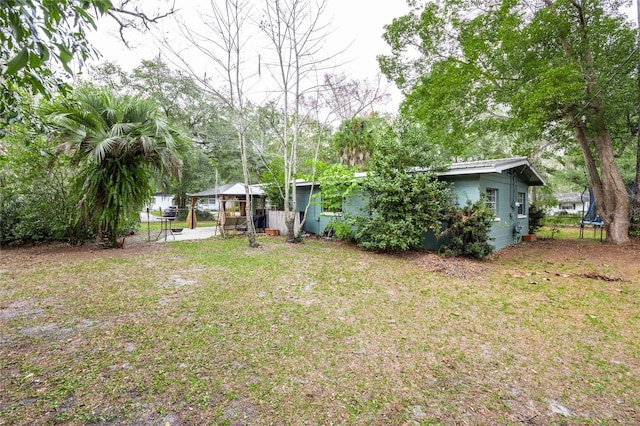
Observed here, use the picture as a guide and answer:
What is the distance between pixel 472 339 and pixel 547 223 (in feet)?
68.7

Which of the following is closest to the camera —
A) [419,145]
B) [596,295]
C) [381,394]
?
[381,394]

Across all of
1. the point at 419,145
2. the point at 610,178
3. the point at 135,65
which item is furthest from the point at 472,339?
the point at 135,65

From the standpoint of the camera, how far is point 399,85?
36.9ft

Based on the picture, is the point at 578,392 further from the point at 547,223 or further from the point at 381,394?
the point at 547,223

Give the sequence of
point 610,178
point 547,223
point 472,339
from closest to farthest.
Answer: point 472,339, point 610,178, point 547,223

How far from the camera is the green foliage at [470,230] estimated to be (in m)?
6.94

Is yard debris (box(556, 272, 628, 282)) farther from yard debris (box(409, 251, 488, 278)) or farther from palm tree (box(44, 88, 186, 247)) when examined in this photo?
palm tree (box(44, 88, 186, 247))

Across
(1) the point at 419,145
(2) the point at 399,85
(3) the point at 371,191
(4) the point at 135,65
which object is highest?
(4) the point at 135,65

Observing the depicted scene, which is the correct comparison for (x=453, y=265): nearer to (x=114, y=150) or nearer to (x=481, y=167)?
(x=481, y=167)

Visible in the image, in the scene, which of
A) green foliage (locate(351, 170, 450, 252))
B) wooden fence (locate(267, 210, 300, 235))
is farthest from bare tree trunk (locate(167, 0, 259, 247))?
green foliage (locate(351, 170, 450, 252))

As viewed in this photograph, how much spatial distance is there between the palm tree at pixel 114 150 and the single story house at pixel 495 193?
455cm

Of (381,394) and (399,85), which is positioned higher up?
(399,85)

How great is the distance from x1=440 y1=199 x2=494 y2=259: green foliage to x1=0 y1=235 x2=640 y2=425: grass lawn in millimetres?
1512

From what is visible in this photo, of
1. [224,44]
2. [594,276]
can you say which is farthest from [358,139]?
[594,276]
